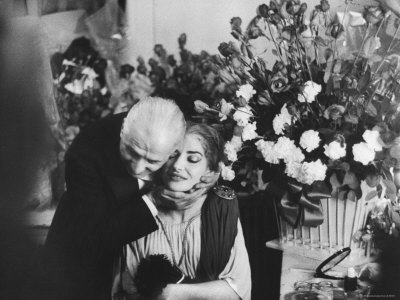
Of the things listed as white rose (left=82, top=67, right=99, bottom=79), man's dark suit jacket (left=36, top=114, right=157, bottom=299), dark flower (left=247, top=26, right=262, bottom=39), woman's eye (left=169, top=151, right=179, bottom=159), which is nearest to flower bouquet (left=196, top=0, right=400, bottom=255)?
dark flower (left=247, top=26, right=262, bottom=39)

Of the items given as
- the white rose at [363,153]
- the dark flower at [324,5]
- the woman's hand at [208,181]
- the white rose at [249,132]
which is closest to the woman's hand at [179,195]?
the woman's hand at [208,181]

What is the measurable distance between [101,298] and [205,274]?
258 millimetres

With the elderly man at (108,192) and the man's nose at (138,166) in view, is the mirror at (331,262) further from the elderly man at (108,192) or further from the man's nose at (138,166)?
the man's nose at (138,166)

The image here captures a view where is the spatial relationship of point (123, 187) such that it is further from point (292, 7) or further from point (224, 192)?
point (292, 7)

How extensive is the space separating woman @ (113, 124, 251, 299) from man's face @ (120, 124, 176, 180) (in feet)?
0.12

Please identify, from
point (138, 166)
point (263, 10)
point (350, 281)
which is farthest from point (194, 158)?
point (350, 281)

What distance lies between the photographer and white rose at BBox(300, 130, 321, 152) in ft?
4.48

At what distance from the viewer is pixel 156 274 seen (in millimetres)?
1425

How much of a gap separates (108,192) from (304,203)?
1.50 feet

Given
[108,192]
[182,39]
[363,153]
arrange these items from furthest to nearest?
[182,39]
[108,192]
[363,153]

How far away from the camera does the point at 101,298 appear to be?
1481mm

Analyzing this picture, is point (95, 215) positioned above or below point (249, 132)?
below

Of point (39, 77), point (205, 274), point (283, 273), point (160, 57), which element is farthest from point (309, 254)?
point (39, 77)

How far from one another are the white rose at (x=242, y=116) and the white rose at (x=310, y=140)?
140 mm
